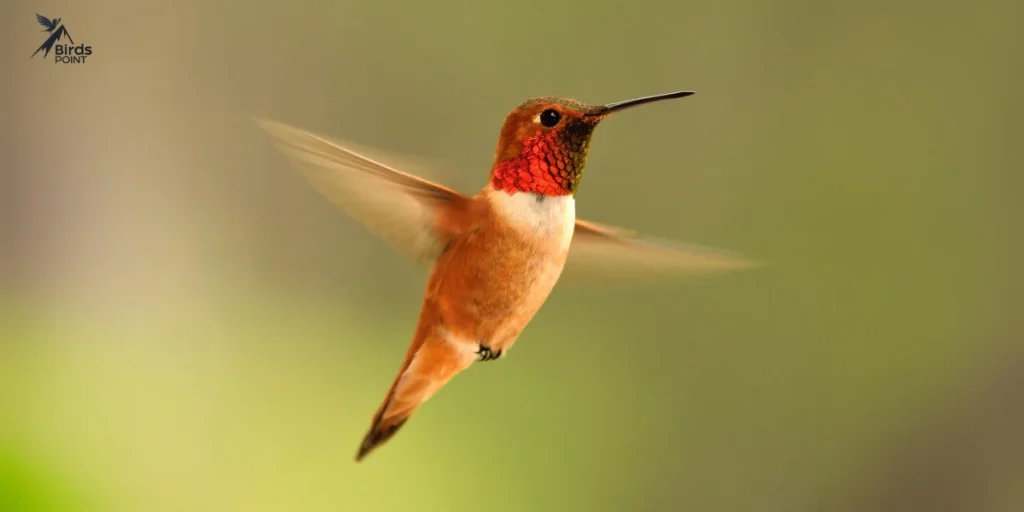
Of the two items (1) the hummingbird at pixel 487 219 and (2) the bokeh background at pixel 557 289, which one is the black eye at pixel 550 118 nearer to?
(1) the hummingbird at pixel 487 219

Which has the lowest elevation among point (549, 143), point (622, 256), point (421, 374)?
point (421, 374)

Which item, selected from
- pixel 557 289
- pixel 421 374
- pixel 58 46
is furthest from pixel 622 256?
pixel 58 46

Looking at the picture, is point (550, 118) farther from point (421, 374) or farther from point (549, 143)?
point (421, 374)

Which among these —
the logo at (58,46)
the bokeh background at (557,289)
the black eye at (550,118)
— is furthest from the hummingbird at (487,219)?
the logo at (58,46)

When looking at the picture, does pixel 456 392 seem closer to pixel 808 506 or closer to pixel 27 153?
pixel 808 506

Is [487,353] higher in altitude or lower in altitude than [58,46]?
lower

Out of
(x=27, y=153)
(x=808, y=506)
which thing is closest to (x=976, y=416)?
(x=808, y=506)
